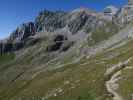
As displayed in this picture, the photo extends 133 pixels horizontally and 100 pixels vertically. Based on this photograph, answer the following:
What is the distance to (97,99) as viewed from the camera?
5006 cm

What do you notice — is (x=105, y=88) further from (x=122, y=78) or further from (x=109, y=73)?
(x=109, y=73)

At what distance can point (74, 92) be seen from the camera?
65.6 meters

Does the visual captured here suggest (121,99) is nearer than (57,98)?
Yes

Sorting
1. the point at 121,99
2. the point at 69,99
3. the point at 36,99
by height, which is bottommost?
A: the point at 36,99

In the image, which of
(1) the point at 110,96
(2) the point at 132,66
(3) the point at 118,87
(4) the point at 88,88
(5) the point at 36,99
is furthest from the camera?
(5) the point at 36,99

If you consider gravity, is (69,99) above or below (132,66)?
below

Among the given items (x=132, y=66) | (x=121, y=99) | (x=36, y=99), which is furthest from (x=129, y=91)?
(x=36, y=99)

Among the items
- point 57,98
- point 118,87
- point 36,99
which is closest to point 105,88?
point 118,87

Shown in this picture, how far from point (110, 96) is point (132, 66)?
22.3 metres

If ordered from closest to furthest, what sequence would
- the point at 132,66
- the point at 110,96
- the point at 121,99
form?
the point at 121,99, the point at 110,96, the point at 132,66

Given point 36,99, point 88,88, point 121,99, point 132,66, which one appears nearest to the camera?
point 121,99

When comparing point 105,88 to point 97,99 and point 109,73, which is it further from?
point 109,73

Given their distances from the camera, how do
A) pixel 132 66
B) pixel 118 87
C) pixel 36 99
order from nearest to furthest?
pixel 118 87, pixel 132 66, pixel 36 99

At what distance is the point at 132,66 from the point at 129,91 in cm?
2236
